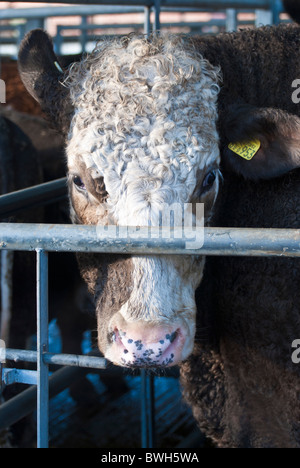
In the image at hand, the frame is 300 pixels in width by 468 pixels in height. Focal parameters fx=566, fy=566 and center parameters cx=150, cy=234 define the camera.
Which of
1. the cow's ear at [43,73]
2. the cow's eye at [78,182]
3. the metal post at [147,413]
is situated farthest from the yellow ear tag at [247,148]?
the metal post at [147,413]

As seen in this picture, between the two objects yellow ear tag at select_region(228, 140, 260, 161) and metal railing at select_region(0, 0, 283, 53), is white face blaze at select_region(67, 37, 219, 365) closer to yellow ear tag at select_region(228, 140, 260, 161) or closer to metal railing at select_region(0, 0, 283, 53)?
yellow ear tag at select_region(228, 140, 260, 161)

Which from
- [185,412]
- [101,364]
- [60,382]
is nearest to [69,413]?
[185,412]

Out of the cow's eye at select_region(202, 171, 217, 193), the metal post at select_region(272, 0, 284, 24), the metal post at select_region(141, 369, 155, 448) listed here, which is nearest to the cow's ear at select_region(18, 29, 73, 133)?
the cow's eye at select_region(202, 171, 217, 193)

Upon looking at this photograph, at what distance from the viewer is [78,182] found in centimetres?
215

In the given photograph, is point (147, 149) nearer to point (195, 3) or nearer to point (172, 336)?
point (172, 336)

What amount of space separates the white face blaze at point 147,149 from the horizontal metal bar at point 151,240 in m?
0.35

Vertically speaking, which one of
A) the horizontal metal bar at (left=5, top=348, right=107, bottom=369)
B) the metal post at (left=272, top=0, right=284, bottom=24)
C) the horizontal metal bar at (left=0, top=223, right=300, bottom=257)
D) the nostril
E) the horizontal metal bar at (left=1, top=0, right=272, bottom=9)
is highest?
the metal post at (left=272, top=0, right=284, bottom=24)

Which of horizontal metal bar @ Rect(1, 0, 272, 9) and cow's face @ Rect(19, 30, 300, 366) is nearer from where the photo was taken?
cow's face @ Rect(19, 30, 300, 366)

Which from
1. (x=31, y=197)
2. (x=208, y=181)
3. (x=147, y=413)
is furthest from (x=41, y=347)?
(x=147, y=413)

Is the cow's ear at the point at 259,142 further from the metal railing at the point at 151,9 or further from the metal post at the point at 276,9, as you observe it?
the metal post at the point at 276,9

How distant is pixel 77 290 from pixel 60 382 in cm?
215

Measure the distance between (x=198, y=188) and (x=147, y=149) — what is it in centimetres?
25

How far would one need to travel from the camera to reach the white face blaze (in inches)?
69.4

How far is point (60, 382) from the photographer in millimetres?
2428
